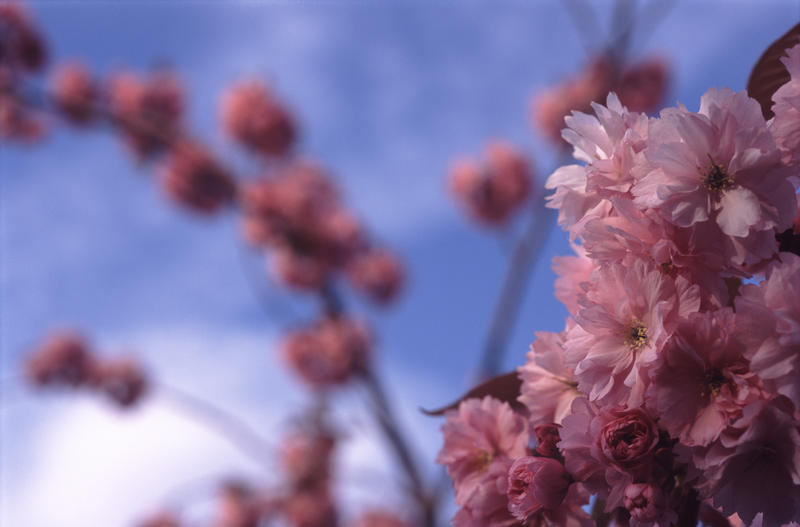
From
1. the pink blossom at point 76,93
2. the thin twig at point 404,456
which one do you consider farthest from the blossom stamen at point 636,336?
the pink blossom at point 76,93

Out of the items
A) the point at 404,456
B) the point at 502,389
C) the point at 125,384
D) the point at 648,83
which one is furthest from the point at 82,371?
the point at 502,389

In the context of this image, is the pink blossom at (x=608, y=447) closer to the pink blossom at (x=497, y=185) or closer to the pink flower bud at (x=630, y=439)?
the pink flower bud at (x=630, y=439)

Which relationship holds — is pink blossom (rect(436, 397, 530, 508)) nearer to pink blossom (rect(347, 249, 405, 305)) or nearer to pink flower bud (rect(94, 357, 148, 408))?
pink blossom (rect(347, 249, 405, 305))

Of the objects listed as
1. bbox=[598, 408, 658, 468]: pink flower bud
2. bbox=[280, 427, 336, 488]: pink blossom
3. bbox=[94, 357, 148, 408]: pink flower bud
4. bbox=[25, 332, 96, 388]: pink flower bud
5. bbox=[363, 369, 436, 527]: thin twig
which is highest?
bbox=[25, 332, 96, 388]: pink flower bud

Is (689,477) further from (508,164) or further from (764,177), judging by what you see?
(508,164)

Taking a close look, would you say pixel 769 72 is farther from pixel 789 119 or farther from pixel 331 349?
pixel 331 349

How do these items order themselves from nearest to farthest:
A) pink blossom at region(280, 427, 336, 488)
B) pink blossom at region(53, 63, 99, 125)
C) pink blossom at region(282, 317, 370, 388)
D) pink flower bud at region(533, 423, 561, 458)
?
1. pink flower bud at region(533, 423, 561, 458)
2. pink blossom at region(282, 317, 370, 388)
3. pink blossom at region(280, 427, 336, 488)
4. pink blossom at region(53, 63, 99, 125)

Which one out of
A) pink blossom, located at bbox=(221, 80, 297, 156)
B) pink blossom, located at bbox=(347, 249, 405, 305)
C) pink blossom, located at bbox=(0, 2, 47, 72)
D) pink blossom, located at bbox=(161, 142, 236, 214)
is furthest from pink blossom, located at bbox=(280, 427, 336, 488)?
pink blossom, located at bbox=(0, 2, 47, 72)

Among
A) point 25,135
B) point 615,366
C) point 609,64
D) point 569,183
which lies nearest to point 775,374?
point 615,366
